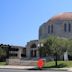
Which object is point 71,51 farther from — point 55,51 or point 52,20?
point 52,20

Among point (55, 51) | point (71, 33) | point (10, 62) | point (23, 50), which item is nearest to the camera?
point (55, 51)

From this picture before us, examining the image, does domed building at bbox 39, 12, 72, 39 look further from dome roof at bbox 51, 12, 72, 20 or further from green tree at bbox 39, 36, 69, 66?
green tree at bbox 39, 36, 69, 66

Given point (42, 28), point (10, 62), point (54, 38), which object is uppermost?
point (42, 28)

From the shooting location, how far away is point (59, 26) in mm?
88500

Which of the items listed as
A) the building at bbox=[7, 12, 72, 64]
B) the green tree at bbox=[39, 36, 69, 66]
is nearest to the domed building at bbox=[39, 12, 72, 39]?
the building at bbox=[7, 12, 72, 64]

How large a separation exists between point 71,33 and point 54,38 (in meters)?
39.1

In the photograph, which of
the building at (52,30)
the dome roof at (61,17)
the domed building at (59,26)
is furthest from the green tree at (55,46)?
the dome roof at (61,17)

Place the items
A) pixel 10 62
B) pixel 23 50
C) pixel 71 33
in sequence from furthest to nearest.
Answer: pixel 23 50 < pixel 71 33 < pixel 10 62

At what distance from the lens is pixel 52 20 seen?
9062 cm

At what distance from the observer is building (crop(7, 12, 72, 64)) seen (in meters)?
87.1

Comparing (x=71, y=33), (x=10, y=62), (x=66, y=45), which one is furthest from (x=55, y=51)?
(x=71, y=33)

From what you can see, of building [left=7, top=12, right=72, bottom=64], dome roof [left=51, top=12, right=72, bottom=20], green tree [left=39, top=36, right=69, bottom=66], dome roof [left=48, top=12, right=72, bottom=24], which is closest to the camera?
green tree [left=39, top=36, right=69, bottom=66]

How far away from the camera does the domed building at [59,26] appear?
8712cm

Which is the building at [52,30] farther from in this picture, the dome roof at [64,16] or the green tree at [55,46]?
the green tree at [55,46]
